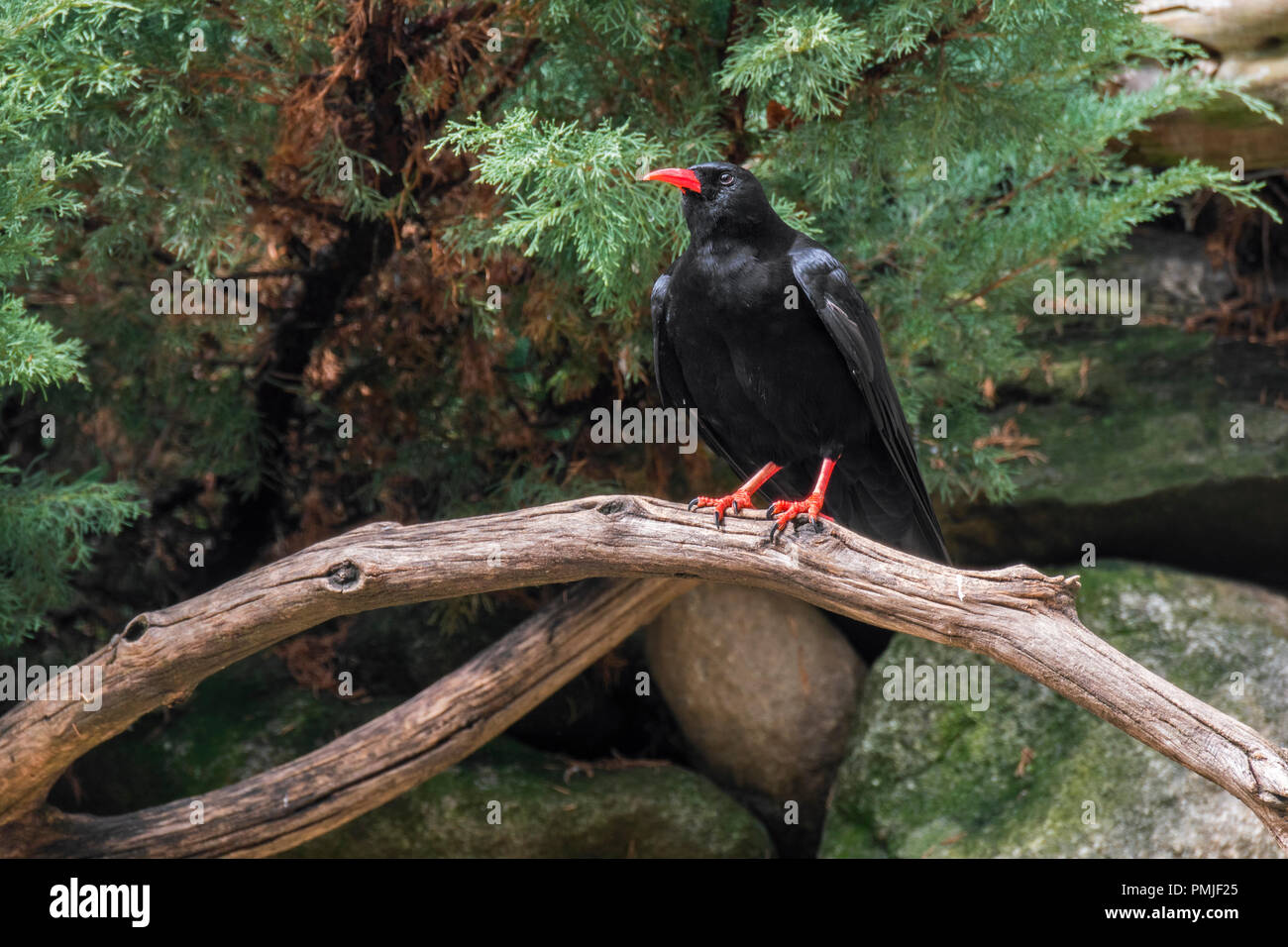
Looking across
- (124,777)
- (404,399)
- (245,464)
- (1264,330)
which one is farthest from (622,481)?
(1264,330)

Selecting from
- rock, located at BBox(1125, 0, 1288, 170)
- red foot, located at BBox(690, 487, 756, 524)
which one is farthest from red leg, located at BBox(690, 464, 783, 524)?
rock, located at BBox(1125, 0, 1288, 170)

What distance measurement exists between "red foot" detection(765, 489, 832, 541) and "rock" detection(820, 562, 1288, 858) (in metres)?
Result: 1.53

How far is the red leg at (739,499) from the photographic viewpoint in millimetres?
2611

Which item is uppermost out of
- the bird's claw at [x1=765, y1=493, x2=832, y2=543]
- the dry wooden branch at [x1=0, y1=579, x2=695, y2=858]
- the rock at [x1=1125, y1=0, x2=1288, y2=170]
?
the rock at [x1=1125, y1=0, x2=1288, y2=170]

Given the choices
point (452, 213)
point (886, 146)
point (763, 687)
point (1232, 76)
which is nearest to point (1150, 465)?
point (1232, 76)

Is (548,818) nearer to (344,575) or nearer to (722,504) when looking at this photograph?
(344,575)

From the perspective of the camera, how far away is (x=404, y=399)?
3.95m

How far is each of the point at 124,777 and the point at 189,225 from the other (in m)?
1.94

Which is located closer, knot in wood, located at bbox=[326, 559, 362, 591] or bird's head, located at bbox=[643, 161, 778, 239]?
knot in wood, located at bbox=[326, 559, 362, 591]

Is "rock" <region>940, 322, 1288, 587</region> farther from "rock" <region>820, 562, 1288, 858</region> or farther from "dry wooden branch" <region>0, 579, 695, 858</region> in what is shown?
"dry wooden branch" <region>0, 579, 695, 858</region>

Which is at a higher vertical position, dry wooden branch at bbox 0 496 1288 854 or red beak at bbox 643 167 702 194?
red beak at bbox 643 167 702 194

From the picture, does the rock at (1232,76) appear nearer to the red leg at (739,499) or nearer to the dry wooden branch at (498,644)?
the red leg at (739,499)

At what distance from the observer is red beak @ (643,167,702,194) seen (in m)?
2.75

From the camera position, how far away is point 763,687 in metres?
4.12
